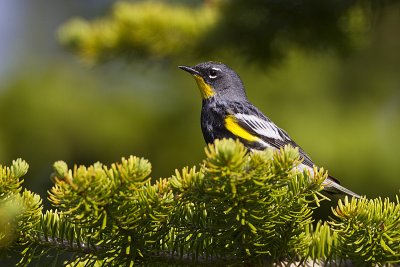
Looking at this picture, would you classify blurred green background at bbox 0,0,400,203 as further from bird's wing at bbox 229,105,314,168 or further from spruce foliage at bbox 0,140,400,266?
spruce foliage at bbox 0,140,400,266

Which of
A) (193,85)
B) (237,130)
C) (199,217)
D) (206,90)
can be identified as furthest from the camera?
(193,85)

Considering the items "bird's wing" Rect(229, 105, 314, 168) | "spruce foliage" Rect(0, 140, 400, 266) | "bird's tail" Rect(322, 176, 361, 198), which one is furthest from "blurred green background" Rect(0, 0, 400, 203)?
"spruce foliage" Rect(0, 140, 400, 266)

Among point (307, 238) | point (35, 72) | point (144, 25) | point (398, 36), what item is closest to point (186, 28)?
point (144, 25)

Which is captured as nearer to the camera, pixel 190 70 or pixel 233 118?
pixel 233 118

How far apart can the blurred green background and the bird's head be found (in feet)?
0.32

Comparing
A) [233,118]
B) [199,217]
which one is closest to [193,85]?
[233,118]

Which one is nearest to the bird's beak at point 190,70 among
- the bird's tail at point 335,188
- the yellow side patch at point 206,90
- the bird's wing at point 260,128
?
the yellow side patch at point 206,90

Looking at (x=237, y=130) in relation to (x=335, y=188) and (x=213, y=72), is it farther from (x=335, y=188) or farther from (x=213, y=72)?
(x=213, y=72)

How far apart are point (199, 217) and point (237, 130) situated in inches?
79.0

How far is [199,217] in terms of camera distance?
2596mm

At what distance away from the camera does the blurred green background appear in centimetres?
498

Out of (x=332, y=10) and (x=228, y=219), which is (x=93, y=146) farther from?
(x=228, y=219)

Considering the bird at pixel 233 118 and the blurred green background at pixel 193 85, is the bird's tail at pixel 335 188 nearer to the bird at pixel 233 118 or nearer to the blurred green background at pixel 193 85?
the bird at pixel 233 118

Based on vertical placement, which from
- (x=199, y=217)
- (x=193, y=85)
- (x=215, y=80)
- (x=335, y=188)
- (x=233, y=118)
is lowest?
(x=199, y=217)
